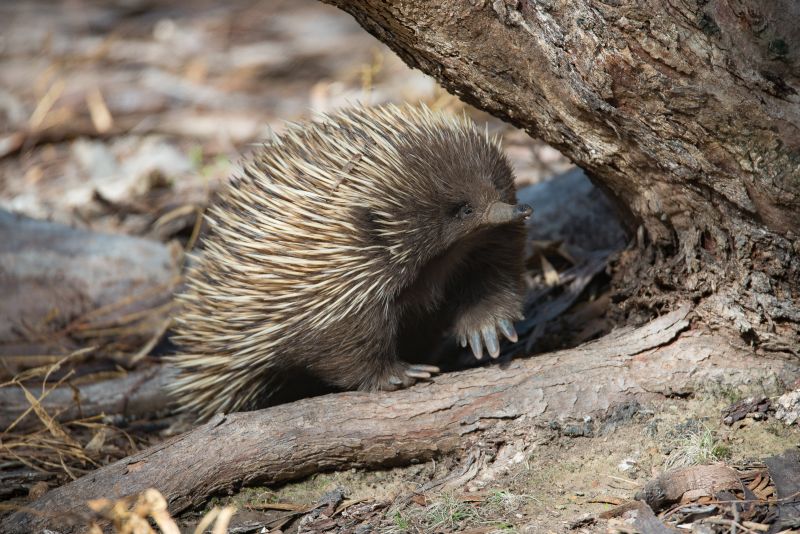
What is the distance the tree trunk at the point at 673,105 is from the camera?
305 centimetres

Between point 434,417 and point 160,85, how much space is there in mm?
6005

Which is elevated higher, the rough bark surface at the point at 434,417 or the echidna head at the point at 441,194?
the echidna head at the point at 441,194

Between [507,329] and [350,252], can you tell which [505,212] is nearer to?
[350,252]

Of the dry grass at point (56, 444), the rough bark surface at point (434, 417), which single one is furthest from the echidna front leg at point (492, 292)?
the dry grass at point (56, 444)

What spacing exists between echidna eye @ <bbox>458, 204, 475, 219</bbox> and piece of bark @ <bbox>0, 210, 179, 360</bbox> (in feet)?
8.95

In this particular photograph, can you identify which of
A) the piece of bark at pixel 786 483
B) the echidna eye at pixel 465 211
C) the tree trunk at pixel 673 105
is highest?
the tree trunk at pixel 673 105

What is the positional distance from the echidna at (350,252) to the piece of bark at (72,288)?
158cm

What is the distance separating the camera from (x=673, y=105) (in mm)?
3199

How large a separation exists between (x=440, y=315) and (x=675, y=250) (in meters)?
1.28

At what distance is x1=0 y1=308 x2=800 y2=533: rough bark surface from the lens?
3527 millimetres

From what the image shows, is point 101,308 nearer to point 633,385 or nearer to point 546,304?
point 546,304

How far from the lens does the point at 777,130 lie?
308cm

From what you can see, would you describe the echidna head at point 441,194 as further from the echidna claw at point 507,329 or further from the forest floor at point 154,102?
the forest floor at point 154,102

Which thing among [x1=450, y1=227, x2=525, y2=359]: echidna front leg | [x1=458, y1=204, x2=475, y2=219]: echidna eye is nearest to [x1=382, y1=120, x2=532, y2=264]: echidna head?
[x1=458, y1=204, x2=475, y2=219]: echidna eye
